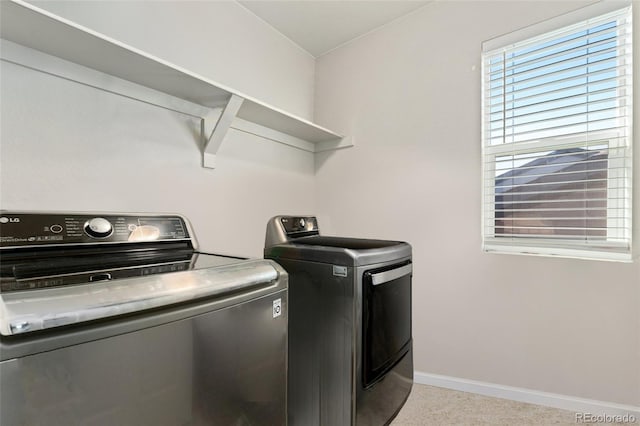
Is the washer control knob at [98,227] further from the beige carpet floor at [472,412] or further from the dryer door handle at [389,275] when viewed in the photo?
the beige carpet floor at [472,412]

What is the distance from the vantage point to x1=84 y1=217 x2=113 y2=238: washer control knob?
3.42 ft

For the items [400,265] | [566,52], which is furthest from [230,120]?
[566,52]

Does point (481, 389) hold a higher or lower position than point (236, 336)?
lower

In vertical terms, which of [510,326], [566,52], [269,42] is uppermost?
[269,42]

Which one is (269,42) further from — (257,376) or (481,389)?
(481,389)

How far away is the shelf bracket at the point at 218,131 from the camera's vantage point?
1.67m

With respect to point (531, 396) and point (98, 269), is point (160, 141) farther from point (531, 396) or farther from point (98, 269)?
point (531, 396)

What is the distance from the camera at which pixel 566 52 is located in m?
1.79

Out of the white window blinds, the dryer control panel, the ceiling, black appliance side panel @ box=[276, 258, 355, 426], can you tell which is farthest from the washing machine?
the ceiling

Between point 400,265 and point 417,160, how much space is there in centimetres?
107

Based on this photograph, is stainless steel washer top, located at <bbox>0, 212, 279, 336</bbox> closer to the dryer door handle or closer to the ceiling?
the dryer door handle

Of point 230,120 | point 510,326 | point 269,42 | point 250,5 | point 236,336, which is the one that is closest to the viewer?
point 236,336

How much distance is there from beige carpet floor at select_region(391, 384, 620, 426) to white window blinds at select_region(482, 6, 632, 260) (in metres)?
0.92

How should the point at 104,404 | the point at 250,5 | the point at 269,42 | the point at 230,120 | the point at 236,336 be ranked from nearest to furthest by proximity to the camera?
the point at 104,404 → the point at 236,336 → the point at 230,120 → the point at 250,5 → the point at 269,42
